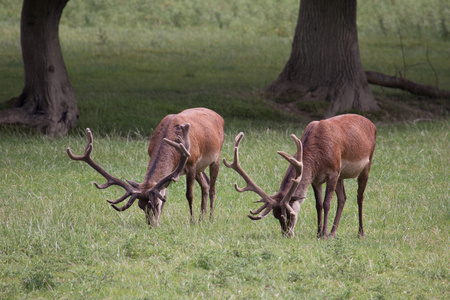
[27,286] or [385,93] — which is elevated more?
[27,286]

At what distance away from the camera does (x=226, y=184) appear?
913 centimetres

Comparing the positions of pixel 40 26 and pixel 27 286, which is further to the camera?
pixel 40 26

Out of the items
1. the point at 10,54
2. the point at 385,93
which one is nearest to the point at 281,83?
the point at 385,93

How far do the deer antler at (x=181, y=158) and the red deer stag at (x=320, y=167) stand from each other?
0.45 meters

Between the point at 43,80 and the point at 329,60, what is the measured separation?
7326mm

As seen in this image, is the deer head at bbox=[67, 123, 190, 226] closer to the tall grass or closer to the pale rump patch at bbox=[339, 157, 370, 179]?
the pale rump patch at bbox=[339, 157, 370, 179]

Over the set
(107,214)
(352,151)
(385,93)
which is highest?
(352,151)

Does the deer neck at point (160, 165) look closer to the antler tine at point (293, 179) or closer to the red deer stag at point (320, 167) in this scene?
the red deer stag at point (320, 167)

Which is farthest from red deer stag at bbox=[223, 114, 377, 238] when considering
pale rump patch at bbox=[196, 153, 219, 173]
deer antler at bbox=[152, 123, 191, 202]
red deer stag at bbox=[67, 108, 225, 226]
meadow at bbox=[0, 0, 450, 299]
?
pale rump patch at bbox=[196, 153, 219, 173]

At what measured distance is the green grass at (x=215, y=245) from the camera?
5297 mm

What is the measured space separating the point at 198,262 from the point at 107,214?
210cm

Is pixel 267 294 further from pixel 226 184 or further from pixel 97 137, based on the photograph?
pixel 97 137

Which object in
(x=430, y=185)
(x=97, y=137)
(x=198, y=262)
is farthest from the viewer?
(x=97, y=137)

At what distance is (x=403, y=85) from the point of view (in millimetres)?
16969
